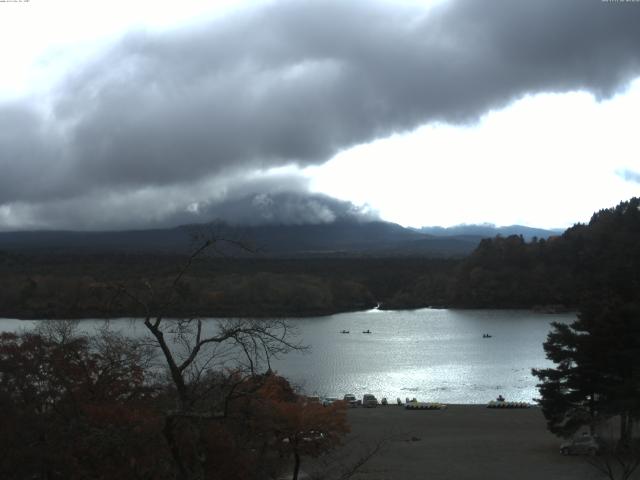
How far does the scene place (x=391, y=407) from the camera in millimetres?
25797

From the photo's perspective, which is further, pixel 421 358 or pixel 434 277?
pixel 434 277

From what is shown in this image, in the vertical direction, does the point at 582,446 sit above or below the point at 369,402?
above

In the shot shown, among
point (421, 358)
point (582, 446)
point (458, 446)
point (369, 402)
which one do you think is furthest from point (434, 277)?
point (582, 446)

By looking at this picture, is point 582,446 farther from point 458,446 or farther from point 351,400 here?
point 351,400

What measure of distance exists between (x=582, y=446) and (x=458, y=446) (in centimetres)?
317

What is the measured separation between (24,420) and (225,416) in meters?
3.91

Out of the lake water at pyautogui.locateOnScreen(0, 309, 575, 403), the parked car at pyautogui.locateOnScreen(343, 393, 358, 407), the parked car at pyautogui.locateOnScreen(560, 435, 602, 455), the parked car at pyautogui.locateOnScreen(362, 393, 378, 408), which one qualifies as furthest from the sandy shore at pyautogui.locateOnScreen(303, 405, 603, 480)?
the lake water at pyautogui.locateOnScreen(0, 309, 575, 403)

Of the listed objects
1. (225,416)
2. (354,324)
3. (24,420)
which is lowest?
(354,324)

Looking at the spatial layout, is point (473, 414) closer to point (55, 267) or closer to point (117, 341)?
point (117, 341)

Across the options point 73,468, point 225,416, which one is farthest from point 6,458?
point 225,416

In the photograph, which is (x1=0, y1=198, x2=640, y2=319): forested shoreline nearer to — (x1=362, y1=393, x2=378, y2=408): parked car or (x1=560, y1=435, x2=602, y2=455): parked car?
(x1=362, y1=393, x2=378, y2=408): parked car

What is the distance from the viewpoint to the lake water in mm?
30703

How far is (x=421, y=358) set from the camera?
40781mm

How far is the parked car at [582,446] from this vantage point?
15.4 meters
